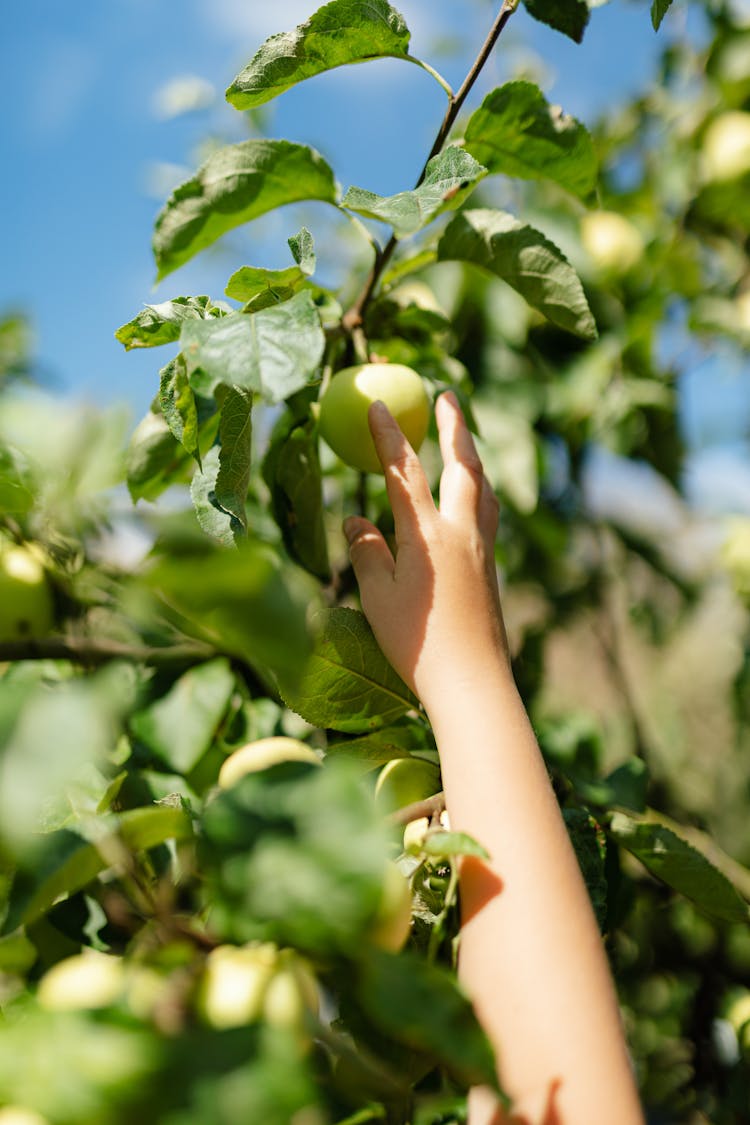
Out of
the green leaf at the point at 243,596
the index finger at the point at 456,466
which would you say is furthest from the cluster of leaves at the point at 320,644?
the index finger at the point at 456,466

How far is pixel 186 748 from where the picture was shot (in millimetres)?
856

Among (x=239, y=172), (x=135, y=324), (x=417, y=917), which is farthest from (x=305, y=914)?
(x=239, y=172)

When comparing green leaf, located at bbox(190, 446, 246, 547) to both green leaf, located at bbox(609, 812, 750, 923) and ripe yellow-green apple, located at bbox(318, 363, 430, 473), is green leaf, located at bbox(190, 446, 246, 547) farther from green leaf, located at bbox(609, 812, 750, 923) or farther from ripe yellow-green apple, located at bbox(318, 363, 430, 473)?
green leaf, located at bbox(609, 812, 750, 923)

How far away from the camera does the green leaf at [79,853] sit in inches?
18.5

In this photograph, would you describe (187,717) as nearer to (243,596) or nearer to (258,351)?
(258,351)

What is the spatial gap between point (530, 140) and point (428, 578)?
1.39 feet

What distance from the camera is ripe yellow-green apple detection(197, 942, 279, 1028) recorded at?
1.37 ft

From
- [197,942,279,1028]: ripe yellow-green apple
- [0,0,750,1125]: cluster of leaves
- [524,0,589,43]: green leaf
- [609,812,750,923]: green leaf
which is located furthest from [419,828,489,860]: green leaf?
[524,0,589,43]: green leaf

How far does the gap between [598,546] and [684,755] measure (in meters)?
0.88

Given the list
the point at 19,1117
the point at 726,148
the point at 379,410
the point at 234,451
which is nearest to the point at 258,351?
the point at 234,451

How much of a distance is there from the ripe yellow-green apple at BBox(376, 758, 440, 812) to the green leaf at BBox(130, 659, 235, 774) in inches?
8.1

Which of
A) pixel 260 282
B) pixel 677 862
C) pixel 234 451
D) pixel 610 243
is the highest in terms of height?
pixel 610 243

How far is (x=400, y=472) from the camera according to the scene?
74cm

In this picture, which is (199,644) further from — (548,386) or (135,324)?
(548,386)
